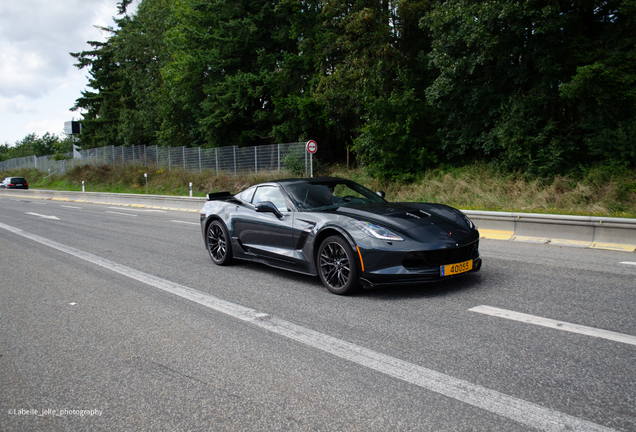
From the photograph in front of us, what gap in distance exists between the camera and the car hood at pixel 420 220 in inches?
201

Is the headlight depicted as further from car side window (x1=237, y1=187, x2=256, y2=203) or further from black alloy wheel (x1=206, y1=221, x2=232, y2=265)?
black alloy wheel (x1=206, y1=221, x2=232, y2=265)

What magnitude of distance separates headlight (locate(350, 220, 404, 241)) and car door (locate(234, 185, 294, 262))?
1099 mm

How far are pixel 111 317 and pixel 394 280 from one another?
2980 millimetres

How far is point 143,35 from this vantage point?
43.4 m

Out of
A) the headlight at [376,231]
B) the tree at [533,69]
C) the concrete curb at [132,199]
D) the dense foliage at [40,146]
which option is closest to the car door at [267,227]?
the headlight at [376,231]

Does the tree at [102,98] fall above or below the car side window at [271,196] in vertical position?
above

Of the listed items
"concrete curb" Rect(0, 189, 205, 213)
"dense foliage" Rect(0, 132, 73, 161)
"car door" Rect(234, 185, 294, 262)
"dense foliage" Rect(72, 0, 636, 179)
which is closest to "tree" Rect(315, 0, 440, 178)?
"dense foliage" Rect(72, 0, 636, 179)

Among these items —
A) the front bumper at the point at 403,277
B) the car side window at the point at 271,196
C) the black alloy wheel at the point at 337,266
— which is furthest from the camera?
the car side window at the point at 271,196

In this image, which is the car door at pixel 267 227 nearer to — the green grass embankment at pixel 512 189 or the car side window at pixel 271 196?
the car side window at pixel 271 196

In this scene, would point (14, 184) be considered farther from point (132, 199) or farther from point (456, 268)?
point (456, 268)

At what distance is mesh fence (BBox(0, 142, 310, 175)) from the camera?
25.2 meters

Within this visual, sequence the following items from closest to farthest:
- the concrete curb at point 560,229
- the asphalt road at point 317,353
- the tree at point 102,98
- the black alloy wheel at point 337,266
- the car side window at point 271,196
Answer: the asphalt road at point 317,353
the black alloy wheel at point 337,266
the car side window at point 271,196
the concrete curb at point 560,229
the tree at point 102,98

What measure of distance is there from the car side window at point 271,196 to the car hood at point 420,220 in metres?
0.93

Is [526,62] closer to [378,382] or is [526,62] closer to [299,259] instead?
[299,259]
